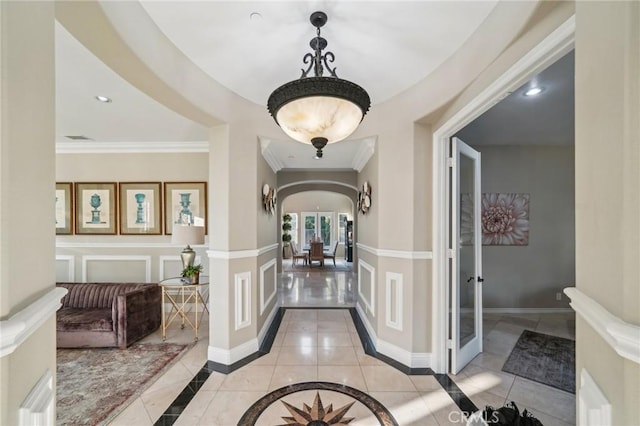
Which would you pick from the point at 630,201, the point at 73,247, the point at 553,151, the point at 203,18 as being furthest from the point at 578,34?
the point at 73,247

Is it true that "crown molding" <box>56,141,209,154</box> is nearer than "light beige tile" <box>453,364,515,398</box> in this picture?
No

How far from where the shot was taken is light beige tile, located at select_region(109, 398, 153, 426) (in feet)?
6.59

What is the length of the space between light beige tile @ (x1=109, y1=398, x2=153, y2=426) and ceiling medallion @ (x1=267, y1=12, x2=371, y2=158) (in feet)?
7.90

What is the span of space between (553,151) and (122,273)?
7318 millimetres

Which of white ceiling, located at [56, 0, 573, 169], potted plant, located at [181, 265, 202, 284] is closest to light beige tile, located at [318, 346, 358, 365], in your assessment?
potted plant, located at [181, 265, 202, 284]

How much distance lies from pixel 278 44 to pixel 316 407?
2823 millimetres

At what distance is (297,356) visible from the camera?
2979mm

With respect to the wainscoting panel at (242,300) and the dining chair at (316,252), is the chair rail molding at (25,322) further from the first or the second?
the dining chair at (316,252)

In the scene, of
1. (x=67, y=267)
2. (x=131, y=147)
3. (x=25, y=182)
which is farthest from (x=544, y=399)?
(x=67, y=267)

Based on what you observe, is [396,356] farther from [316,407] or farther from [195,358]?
[195,358]

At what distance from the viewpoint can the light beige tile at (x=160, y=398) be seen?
2.12 meters

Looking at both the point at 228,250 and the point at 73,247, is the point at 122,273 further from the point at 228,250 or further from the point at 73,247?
the point at 228,250

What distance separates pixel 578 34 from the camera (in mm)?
975

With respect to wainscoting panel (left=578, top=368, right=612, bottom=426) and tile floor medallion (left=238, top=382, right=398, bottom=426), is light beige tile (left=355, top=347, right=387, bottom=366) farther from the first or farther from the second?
wainscoting panel (left=578, top=368, right=612, bottom=426)
